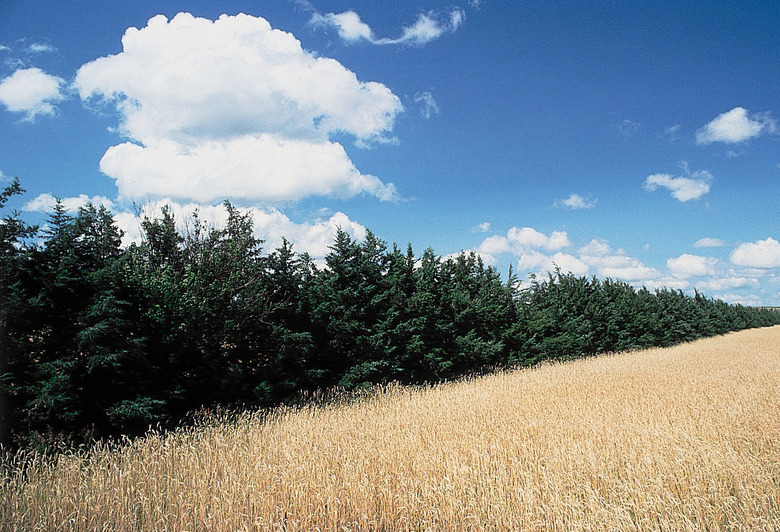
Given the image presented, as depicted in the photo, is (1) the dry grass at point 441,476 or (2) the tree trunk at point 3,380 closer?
(1) the dry grass at point 441,476

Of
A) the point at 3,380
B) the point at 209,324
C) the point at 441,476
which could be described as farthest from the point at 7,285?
the point at 441,476

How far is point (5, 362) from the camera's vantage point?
21.9 feet

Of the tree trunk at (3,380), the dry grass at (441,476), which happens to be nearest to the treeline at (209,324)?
the tree trunk at (3,380)

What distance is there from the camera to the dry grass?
425 cm

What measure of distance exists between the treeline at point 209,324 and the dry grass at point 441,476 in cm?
139

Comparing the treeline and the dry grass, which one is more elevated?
the treeline

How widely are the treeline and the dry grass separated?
139cm

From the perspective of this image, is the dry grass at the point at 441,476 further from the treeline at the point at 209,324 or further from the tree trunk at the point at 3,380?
the treeline at the point at 209,324

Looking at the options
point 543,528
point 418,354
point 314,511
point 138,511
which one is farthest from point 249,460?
point 418,354

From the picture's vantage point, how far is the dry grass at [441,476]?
14.0 feet

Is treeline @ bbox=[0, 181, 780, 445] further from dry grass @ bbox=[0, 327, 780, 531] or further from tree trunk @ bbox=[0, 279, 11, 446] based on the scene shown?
dry grass @ bbox=[0, 327, 780, 531]

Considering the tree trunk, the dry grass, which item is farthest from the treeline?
the dry grass

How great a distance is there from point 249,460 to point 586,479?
473 cm

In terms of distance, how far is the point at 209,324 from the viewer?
390 inches
